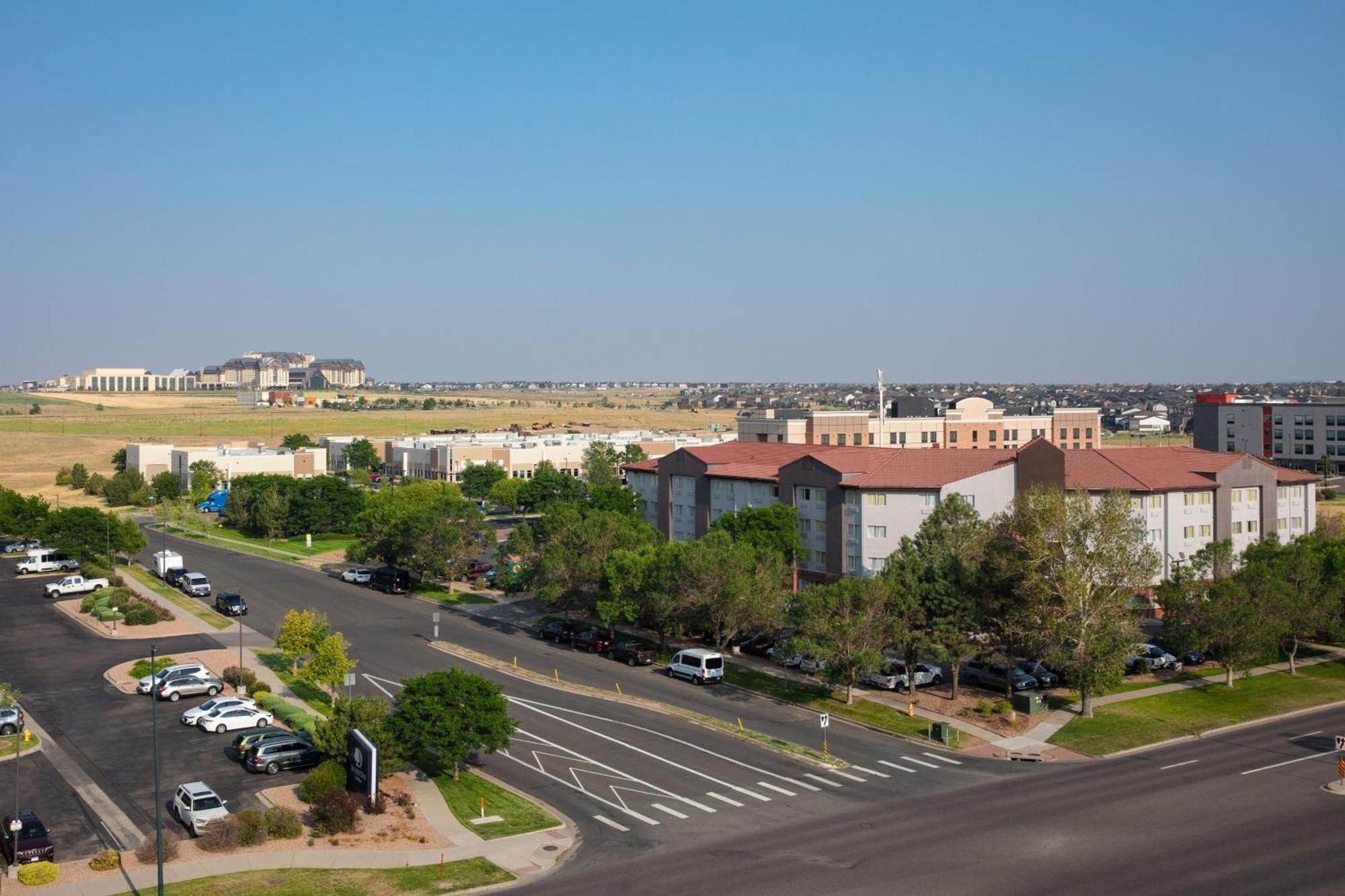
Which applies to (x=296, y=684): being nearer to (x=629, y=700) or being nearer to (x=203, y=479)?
(x=629, y=700)

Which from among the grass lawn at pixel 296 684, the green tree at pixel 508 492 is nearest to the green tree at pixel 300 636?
the grass lawn at pixel 296 684

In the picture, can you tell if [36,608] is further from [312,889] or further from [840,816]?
[840,816]

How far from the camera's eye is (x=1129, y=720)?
52781mm

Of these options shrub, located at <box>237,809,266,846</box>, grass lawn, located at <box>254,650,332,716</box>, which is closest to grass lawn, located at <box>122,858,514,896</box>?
shrub, located at <box>237,809,266,846</box>

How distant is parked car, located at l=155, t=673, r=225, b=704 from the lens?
5575 centimetres

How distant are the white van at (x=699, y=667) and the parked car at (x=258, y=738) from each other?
19.9 m

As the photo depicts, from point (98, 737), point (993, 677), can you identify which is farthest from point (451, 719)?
point (993, 677)

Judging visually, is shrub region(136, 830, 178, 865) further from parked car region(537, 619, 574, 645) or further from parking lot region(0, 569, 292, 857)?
parked car region(537, 619, 574, 645)

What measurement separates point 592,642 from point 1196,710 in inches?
1254

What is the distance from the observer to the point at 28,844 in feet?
113

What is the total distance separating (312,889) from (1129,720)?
3672cm

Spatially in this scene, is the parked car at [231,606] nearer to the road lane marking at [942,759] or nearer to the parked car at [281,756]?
the parked car at [281,756]

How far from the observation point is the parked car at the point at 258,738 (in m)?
45.3

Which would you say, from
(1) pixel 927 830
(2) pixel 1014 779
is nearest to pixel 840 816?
(1) pixel 927 830
